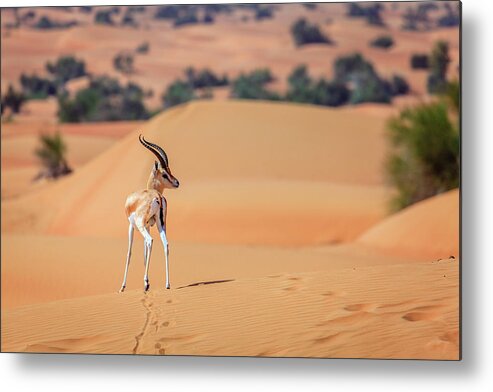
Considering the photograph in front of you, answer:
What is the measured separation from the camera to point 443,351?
11.1 m

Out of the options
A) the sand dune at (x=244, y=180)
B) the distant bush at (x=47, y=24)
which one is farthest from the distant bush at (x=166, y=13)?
the sand dune at (x=244, y=180)

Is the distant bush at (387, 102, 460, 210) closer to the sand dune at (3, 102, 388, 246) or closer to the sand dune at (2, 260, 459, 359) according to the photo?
the sand dune at (3, 102, 388, 246)

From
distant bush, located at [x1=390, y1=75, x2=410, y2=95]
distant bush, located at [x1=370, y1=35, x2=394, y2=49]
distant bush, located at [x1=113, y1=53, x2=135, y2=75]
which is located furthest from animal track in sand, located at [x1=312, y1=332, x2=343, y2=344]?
distant bush, located at [x1=113, y1=53, x2=135, y2=75]

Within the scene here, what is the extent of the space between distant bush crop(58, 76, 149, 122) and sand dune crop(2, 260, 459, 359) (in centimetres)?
2807

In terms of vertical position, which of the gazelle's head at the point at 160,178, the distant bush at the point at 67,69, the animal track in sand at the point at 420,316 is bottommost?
the distant bush at the point at 67,69

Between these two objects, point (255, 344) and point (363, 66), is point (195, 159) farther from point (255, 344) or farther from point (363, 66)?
point (363, 66)

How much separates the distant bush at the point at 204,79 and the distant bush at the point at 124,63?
237 cm

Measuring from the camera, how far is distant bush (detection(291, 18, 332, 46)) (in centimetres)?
3894

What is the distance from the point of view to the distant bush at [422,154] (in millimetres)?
18547

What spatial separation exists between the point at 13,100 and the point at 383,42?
42.2ft

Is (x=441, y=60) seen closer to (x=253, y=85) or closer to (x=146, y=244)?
(x=146, y=244)

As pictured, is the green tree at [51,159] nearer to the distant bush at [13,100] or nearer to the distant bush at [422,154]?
the distant bush at [13,100]

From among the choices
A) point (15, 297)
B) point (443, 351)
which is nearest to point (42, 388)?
point (15, 297)

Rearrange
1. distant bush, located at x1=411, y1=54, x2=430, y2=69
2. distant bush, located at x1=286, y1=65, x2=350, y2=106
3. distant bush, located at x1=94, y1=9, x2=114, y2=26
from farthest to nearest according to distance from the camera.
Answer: distant bush, located at x1=286, y1=65, x2=350, y2=106 < distant bush, located at x1=94, y1=9, x2=114, y2=26 < distant bush, located at x1=411, y1=54, x2=430, y2=69
